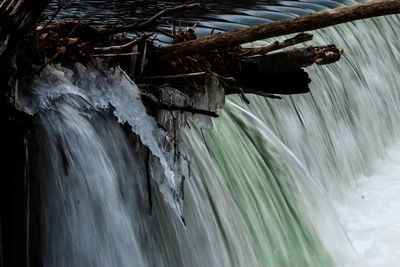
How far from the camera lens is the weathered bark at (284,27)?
2.50 meters

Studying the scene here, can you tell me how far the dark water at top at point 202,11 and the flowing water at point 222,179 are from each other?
0.18m

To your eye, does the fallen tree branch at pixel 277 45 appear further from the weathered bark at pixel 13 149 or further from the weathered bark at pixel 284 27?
the weathered bark at pixel 13 149

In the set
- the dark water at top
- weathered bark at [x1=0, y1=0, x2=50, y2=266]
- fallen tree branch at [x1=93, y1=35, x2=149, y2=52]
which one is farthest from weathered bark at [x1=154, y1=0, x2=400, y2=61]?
the dark water at top

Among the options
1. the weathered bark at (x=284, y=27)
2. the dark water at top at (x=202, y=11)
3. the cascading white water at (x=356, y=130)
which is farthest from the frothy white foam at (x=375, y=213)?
the weathered bark at (x=284, y=27)

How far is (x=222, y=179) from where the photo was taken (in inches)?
147

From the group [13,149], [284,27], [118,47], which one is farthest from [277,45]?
[13,149]

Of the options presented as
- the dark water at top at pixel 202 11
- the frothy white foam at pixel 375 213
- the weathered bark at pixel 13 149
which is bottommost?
the frothy white foam at pixel 375 213

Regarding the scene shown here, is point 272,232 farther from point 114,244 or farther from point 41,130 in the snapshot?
point 41,130

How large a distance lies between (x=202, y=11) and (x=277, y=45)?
3684 millimetres

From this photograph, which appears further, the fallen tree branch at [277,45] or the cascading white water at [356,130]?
the cascading white water at [356,130]

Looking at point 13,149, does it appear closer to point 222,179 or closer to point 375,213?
point 222,179

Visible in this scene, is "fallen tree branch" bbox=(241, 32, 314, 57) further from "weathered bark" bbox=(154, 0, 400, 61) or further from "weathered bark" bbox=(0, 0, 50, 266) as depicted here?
"weathered bark" bbox=(0, 0, 50, 266)

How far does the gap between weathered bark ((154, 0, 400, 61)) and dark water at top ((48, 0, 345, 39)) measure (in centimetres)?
263

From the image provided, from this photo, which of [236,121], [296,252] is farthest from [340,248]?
[236,121]
